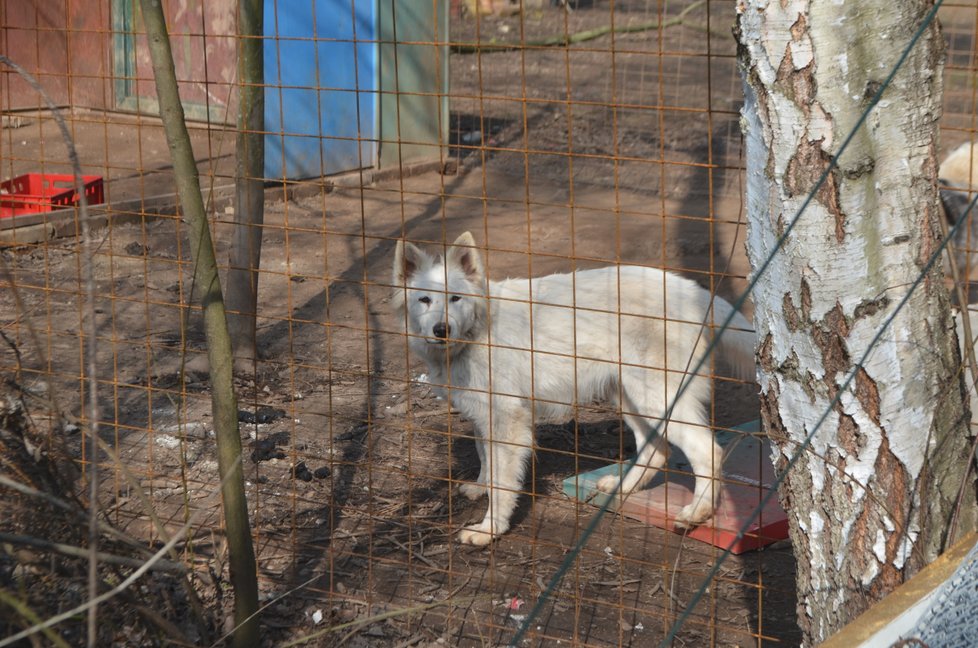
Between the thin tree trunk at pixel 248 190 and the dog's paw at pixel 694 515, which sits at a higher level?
the thin tree trunk at pixel 248 190

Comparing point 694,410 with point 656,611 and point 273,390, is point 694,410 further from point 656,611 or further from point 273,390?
point 273,390

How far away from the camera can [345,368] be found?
5855 millimetres

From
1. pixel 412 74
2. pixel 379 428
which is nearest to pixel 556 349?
pixel 379 428

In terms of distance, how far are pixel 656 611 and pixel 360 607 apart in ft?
3.59

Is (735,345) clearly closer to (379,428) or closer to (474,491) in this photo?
(474,491)

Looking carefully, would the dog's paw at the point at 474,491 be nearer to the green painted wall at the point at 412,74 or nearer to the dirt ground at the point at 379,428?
the dirt ground at the point at 379,428

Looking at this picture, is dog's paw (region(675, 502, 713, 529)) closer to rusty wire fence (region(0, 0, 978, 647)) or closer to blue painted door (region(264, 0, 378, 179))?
rusty wire fence (region(0, 0, 978, 647))

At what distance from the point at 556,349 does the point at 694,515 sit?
97 centimetres

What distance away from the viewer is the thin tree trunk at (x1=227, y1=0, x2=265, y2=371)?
495cm

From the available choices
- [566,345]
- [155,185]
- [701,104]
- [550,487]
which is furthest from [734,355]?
[701,104]

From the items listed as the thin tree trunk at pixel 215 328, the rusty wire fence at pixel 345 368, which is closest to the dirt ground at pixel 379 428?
the rusty wire fence at pixel 345 368

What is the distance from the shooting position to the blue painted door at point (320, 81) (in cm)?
971

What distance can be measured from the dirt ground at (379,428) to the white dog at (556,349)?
0.17m

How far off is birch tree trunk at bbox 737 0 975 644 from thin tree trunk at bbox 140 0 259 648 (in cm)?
151
